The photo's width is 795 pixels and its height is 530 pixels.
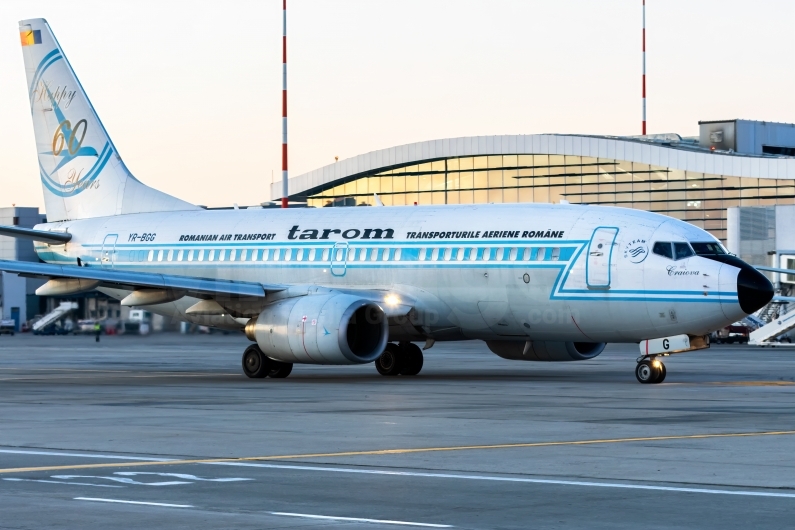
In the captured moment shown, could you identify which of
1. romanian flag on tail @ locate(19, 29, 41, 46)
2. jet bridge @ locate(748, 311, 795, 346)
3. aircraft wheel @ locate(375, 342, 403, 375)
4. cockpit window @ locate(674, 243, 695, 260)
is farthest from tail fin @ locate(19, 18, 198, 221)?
jet bridge @ locate(748, 311, 795, 346)

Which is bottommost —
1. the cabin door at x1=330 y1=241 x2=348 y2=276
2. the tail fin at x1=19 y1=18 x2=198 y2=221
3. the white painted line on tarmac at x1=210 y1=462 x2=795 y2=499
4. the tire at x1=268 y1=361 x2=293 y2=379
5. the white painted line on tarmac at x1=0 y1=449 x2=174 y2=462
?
the tire at x1=268 y1=361 x2=293 y2=379

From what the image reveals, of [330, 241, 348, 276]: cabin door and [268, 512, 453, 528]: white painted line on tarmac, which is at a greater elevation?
[330, 241, 348, 276]: cabin door

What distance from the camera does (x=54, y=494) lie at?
12414mm

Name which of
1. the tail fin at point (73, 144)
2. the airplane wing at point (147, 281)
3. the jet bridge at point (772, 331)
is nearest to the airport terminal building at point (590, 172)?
the jet bridge at point (772, 331)

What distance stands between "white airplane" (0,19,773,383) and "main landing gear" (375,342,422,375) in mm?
48

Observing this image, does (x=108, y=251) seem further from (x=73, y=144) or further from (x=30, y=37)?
(x=30, y=37)

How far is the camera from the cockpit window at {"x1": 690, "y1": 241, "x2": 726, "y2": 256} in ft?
97.6

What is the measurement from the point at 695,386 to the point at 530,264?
15.6 ft

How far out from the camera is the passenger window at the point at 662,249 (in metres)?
29.7

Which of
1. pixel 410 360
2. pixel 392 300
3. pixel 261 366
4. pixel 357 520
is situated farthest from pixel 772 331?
pixel 357 520

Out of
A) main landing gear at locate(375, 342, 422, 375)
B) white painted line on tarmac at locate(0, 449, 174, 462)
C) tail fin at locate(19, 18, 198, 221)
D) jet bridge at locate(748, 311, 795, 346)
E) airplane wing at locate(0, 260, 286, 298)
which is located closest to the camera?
white painted line on tarmac at locate(0, 449, 174, 462)

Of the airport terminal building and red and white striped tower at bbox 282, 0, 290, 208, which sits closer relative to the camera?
red and white striped tower at bbox 282, 0, 290, 208

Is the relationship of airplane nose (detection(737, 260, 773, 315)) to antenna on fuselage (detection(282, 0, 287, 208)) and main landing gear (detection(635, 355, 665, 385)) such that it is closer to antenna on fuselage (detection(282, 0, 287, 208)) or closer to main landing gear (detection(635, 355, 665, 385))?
main landing gear (detection(635, 355, 665, 385))

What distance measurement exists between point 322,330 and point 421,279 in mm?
3377
